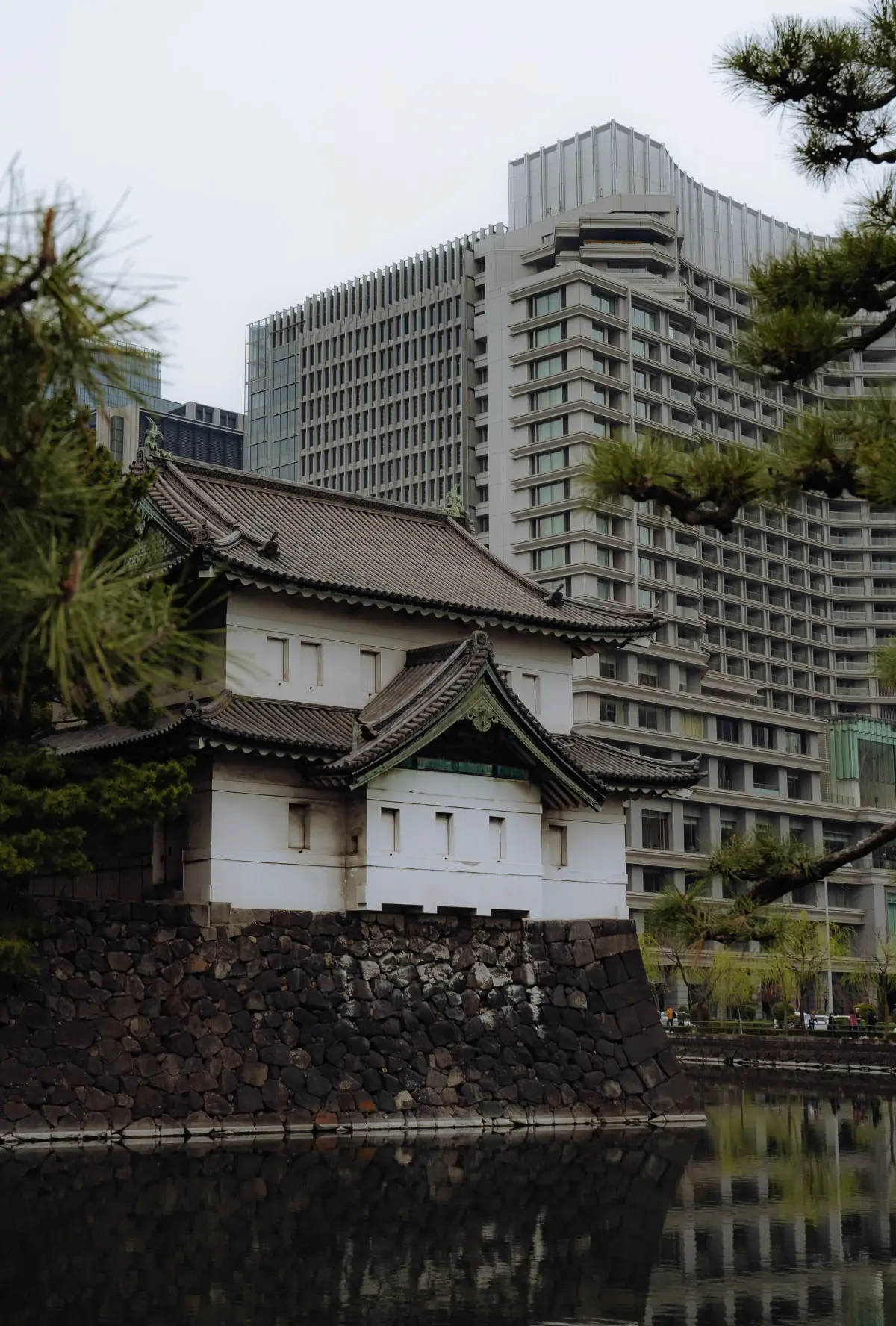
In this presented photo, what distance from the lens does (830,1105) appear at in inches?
1644

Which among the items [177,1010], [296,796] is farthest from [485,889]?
[177,1010]

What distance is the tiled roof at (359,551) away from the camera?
35.3 metres

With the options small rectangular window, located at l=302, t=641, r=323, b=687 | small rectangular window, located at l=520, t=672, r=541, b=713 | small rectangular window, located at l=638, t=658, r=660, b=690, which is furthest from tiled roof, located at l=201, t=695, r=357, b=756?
small rectangular window, located at l=638, t=658, r=660, b=690

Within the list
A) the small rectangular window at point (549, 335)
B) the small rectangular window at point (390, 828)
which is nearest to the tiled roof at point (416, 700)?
the small rectangular window at point (390, 828)

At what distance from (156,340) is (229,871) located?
79.7ft

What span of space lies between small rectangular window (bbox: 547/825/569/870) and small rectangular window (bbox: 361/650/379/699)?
16.6 ft

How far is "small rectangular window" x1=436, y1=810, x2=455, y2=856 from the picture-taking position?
34.6 m

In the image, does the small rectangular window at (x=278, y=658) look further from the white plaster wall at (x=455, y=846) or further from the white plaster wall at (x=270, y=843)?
the white plaster wall at (x=455, y=846)

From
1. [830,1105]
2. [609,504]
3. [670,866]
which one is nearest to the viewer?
[609,504]

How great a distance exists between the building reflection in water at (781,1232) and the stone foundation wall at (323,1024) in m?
3.58

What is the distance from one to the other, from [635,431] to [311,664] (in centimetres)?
7052

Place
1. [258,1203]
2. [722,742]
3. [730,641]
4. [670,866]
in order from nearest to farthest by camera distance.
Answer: [258,1203] → [670,866] → [722,742] → [730,641]

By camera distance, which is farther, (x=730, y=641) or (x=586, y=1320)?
(x=730, y=641)

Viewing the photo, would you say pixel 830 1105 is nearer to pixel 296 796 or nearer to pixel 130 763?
pixel 296 796
